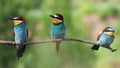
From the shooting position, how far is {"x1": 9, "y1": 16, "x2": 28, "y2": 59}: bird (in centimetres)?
119

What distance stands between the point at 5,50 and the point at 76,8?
18.3 feet

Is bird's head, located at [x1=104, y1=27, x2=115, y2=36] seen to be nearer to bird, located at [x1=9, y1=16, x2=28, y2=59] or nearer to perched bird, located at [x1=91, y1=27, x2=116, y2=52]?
perched bird, located at [x1=91, y1=27, x2=116, y2=52]

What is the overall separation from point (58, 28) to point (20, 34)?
0.11m

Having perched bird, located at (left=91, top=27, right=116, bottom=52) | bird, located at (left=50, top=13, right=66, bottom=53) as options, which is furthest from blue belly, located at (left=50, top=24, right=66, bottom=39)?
perched bird, located at (left=91, top=27, right=116, bottom=52)

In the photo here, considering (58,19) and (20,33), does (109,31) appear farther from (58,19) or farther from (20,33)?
(20,33)

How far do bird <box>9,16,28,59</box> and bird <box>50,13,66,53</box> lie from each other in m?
0.07

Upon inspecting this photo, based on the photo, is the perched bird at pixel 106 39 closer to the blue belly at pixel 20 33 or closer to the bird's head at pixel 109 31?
the bird's head at pixel 109 31

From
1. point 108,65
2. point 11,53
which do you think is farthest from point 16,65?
point 108,65

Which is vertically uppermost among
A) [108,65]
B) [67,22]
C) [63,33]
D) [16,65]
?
[63,33]

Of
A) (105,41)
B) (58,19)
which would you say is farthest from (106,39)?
(58,19)

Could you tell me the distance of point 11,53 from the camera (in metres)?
5.08

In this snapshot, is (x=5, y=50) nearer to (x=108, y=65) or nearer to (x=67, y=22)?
(x=67, y=22)

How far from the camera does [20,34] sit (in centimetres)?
129

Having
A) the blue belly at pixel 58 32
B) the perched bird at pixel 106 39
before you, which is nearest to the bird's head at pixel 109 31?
the perched bird at pixel 106 39
